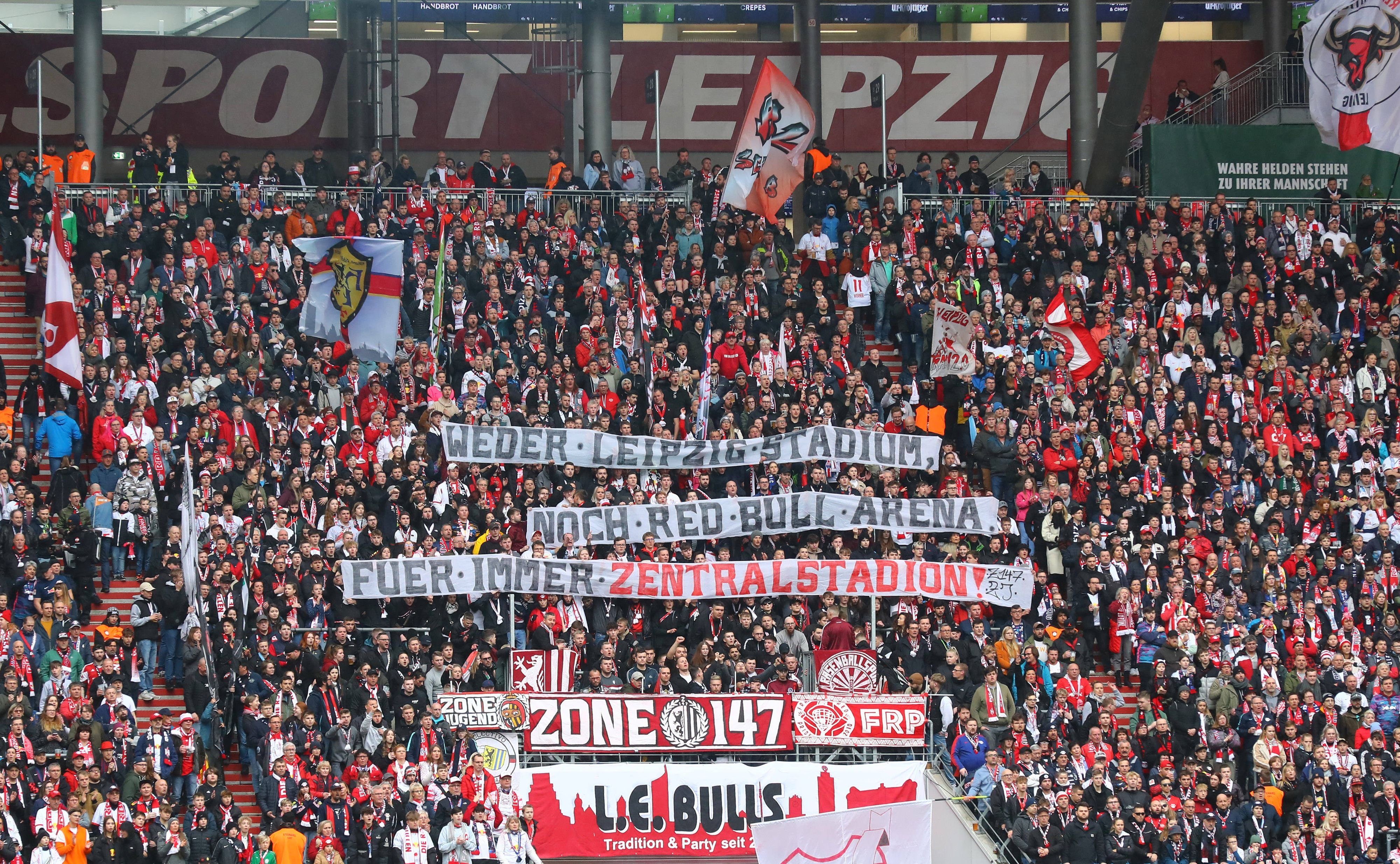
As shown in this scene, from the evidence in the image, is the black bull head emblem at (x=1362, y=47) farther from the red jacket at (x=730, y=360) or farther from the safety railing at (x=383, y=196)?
the red jacket at (x=730, y=360)

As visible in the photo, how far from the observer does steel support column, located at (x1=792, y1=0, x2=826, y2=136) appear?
139 ft

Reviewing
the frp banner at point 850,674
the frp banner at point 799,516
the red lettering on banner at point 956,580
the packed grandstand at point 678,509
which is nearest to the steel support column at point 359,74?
the packed grandstand at point 678,509

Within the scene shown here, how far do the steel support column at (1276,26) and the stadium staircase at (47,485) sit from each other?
26.2 meters

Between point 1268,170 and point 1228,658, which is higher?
point 1268,170

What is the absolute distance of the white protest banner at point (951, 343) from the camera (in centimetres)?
3159

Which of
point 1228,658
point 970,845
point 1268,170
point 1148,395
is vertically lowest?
point 970,845

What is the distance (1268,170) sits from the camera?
4088 cm

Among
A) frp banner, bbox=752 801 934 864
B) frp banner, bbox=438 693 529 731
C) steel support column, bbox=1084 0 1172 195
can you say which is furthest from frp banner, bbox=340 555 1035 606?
steel support column, bbox=1084 0 1172 195

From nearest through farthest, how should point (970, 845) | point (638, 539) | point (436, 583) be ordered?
point (970, 845)
point (436, 583)
point (638, 539)

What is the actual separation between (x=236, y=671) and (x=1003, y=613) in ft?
32.7

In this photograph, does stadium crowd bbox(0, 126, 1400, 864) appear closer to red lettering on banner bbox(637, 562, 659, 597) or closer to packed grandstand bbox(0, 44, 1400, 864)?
packed grandstand bbox(0, 44, 1400, 864)

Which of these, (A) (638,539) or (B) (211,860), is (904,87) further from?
(B) (211,860)

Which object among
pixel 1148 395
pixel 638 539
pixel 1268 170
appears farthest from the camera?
pixel 1268 170

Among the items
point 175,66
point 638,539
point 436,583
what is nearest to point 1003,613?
point 638,539
